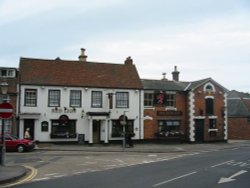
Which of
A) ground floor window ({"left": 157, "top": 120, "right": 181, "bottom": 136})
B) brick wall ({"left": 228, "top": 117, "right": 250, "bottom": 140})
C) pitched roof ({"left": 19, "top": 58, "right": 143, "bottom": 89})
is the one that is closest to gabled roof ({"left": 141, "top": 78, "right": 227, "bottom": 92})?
pitched roof ({"left": 19, "top": 58, "right": 143, "bottom": 89})

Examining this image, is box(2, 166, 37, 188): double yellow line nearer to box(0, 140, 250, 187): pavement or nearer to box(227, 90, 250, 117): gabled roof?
box(0, 140, 250, 187): pavement

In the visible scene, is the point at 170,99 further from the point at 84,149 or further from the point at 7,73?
the point at 7,73

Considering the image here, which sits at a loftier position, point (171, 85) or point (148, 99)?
point (171, 85)

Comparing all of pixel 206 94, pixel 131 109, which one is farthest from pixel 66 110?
pixel 206 94

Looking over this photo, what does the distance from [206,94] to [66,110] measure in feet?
48.4

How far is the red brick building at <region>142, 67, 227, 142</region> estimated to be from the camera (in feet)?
130

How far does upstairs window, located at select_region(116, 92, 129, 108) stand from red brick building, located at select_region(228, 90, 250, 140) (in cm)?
1800

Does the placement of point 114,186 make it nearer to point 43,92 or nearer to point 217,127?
point 43,92

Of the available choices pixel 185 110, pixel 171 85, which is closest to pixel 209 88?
pixel 185 110

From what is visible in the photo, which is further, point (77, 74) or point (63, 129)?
point (77, 74)

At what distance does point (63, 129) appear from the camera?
36.4 metres

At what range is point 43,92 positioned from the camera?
1409 inches

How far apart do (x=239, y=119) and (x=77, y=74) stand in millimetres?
22768

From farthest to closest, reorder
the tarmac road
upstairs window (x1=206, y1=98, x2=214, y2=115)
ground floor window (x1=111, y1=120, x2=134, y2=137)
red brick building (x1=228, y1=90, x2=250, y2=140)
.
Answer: red brick building (x1=228, y1=90, x2=250, y2=140), upstairs window (x1=206, y1=98, x2=214, y2=115), ground floor window (x1=111, y1=120, x2=134, y2=137), the tarmac road
